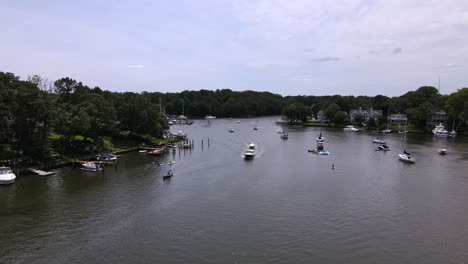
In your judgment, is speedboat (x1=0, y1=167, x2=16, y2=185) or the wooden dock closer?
speedboat (x1=0, y1=167, x2=16, y2=185)

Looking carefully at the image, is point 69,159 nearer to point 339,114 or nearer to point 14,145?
point 14,145

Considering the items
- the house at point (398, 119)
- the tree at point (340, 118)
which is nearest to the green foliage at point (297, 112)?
the tree at point (340, 118)

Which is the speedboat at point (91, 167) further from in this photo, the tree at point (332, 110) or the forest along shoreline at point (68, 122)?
the tree at point (332, 110)

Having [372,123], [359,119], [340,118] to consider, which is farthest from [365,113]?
[372,123]

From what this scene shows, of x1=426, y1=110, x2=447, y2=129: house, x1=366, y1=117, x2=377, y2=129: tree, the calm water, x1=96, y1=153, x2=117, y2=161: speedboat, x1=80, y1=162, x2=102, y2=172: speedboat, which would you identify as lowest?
the calm water

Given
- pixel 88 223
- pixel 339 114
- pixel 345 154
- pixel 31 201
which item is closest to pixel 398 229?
pixel 88 223

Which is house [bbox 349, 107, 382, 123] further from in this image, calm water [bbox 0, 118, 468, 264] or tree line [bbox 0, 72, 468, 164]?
calm water [bbox 0, 118, 468, 264]

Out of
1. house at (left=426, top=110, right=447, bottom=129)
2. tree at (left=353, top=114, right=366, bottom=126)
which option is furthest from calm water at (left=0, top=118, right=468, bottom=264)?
tree at (left=353, top=114, right=366, bottom=126)
